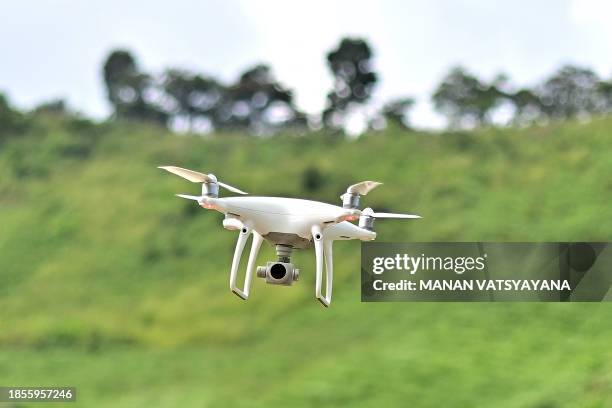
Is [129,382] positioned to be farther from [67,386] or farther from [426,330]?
[426,330]

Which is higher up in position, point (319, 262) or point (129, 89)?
point (129, 89)

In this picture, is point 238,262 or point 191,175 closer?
point 191,175

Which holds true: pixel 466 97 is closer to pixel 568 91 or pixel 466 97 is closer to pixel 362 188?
pixel 568 91

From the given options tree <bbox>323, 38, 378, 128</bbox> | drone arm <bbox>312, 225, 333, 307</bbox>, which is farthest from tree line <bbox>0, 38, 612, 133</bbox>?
drone arm <bbox>312, 225, 333, 307</bbox>

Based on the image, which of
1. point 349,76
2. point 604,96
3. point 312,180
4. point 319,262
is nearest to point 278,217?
point 319,262

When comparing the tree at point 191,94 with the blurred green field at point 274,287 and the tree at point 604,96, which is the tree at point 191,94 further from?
the tree at point 604,96

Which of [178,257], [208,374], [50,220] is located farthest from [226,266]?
[50,220]

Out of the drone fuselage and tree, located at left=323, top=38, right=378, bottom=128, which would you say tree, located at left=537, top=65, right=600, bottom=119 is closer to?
tree, located at left=323, top=38, right=378, bottom=128

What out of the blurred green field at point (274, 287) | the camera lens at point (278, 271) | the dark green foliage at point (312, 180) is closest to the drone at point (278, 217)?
the camera lens at point (278, 271)
